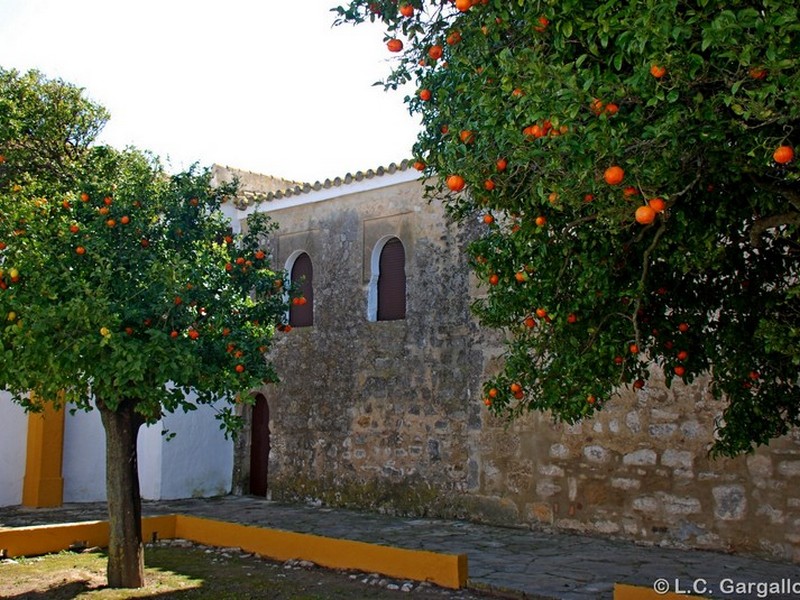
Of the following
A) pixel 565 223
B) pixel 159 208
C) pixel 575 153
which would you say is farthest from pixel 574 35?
pixel 159 208

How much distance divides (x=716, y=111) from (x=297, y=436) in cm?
1063

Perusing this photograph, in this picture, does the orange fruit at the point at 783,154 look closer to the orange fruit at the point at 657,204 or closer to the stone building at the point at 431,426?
the orange fruit at the point at 657,204

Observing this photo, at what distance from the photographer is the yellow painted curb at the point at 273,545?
7.15 meters

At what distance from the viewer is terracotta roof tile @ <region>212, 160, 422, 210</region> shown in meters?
12.6

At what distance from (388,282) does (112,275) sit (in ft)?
22.2

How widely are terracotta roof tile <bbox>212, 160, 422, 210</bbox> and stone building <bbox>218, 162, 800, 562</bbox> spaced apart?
4cm

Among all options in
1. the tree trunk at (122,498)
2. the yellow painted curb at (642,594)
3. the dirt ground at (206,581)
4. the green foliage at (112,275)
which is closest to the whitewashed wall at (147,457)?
the dirt ground at (206,581)

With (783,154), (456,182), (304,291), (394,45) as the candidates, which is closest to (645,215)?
(783,154)

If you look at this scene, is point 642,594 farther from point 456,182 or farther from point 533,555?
point 456,182

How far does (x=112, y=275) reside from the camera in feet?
20.8

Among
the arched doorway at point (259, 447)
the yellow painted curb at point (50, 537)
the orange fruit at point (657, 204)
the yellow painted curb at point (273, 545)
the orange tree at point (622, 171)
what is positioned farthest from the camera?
the arched doorway at point (259, 447)

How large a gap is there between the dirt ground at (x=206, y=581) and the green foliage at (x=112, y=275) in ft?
5.10

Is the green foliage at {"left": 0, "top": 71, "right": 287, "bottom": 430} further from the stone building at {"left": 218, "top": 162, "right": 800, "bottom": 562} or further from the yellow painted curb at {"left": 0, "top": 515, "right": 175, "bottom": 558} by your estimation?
the yellow painted curb at {"left": 0, "top": 515, "right": 175, "bottom": 558}

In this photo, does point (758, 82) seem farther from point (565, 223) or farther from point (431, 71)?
point (431, 71)
